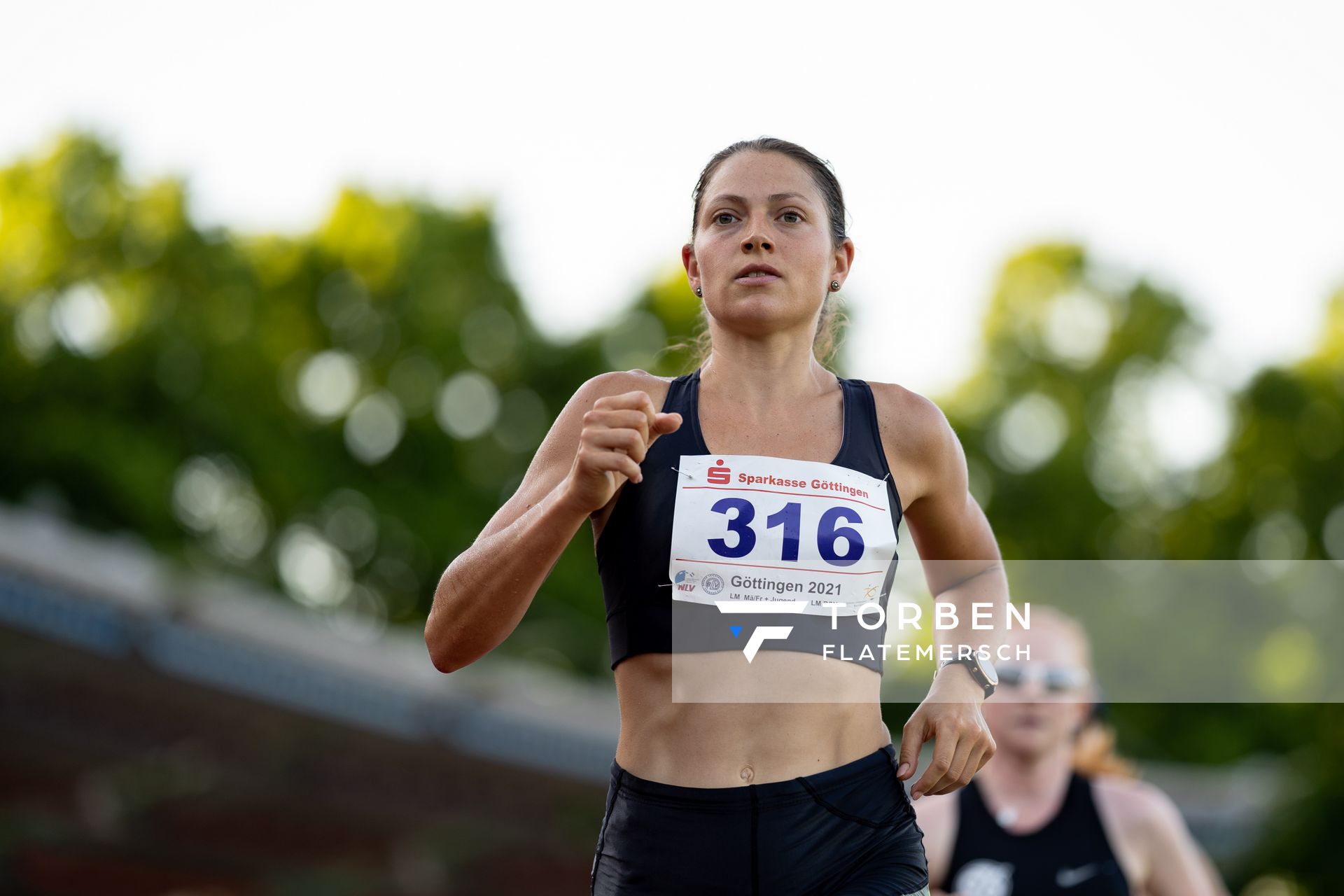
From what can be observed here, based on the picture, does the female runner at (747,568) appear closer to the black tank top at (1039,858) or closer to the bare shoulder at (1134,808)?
the black tank top at (1039,858)

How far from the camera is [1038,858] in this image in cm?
523

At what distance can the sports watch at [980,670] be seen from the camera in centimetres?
323

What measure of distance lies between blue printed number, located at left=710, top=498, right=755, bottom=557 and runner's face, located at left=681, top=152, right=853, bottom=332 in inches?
16.0

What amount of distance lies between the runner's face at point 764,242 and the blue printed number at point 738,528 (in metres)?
0.41

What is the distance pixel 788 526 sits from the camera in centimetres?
295

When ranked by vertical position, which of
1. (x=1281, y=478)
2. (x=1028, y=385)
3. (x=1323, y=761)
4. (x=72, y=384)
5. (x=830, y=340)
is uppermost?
(x=1028, y=385)

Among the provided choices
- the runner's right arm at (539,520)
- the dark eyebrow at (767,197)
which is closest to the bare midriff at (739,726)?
the runner's right arm at (539,520)

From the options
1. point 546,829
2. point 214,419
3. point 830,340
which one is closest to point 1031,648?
point 830,340

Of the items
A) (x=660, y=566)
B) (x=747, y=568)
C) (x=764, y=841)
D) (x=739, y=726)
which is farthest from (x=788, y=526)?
(x=764, y=841)

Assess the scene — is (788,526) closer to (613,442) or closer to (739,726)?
(739,726)

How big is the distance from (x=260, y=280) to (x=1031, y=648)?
21.7 metres

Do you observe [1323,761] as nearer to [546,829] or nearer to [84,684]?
[546,829]

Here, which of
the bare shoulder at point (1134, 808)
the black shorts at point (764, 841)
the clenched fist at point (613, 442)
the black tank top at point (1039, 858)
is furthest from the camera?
the bare shoulder at point (1134, 808)

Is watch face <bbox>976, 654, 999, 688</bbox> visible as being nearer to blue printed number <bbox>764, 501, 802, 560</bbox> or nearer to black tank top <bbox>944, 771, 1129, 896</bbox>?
blue printed number <bbox>764, 501, 802, 560</bbox>
